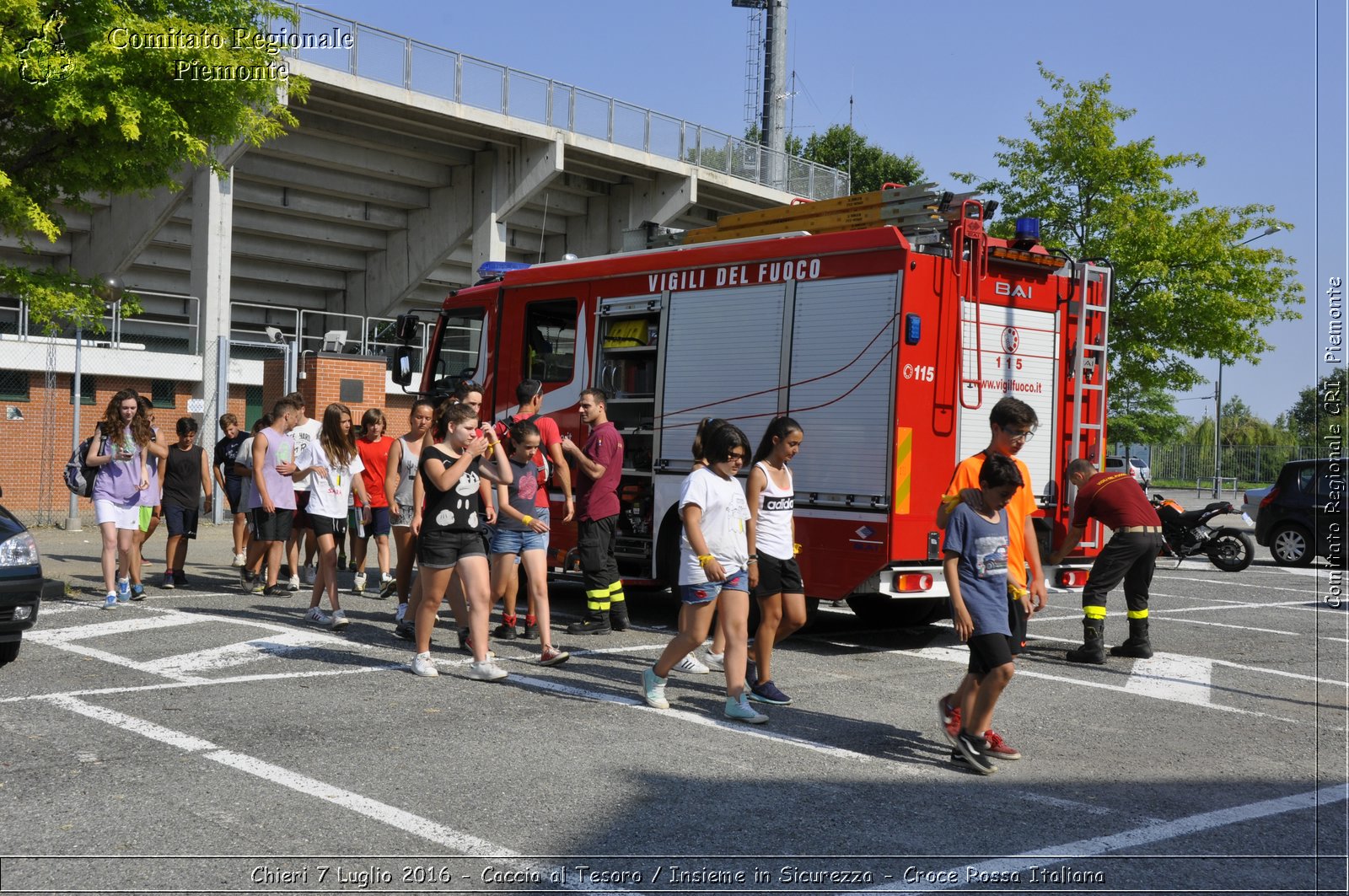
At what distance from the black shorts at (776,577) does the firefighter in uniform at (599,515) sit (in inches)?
109

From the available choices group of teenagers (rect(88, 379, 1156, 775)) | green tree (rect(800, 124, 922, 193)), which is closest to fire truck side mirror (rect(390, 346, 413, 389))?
group of teenagers (rect(88, 379, 1156, 775))

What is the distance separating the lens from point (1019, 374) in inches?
388

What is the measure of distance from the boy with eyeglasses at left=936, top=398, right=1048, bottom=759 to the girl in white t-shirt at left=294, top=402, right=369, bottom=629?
5.23m

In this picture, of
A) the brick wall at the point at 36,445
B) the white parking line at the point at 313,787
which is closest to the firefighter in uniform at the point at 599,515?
the white parking line at the point at 313,787

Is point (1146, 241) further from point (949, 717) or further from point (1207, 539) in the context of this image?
point (949, 717)

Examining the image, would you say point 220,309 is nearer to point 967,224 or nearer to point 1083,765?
point 967,224

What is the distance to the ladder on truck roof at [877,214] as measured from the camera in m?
9.34

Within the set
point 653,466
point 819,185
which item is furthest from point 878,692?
point 819,185

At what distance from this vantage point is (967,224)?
30.5ft

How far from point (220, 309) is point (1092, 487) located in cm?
1894

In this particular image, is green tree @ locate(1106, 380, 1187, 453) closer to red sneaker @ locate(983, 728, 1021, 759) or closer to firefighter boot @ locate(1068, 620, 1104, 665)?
firefighter boot @ locate(1068, 620, 1104, 665)

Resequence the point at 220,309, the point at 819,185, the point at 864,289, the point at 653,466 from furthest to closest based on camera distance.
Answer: the point at 819,185 → the point at 220,309 → the point at 653,466 → the point at 864,289

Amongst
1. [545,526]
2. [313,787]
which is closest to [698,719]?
[545,526]

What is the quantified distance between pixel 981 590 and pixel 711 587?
62.4 inches
